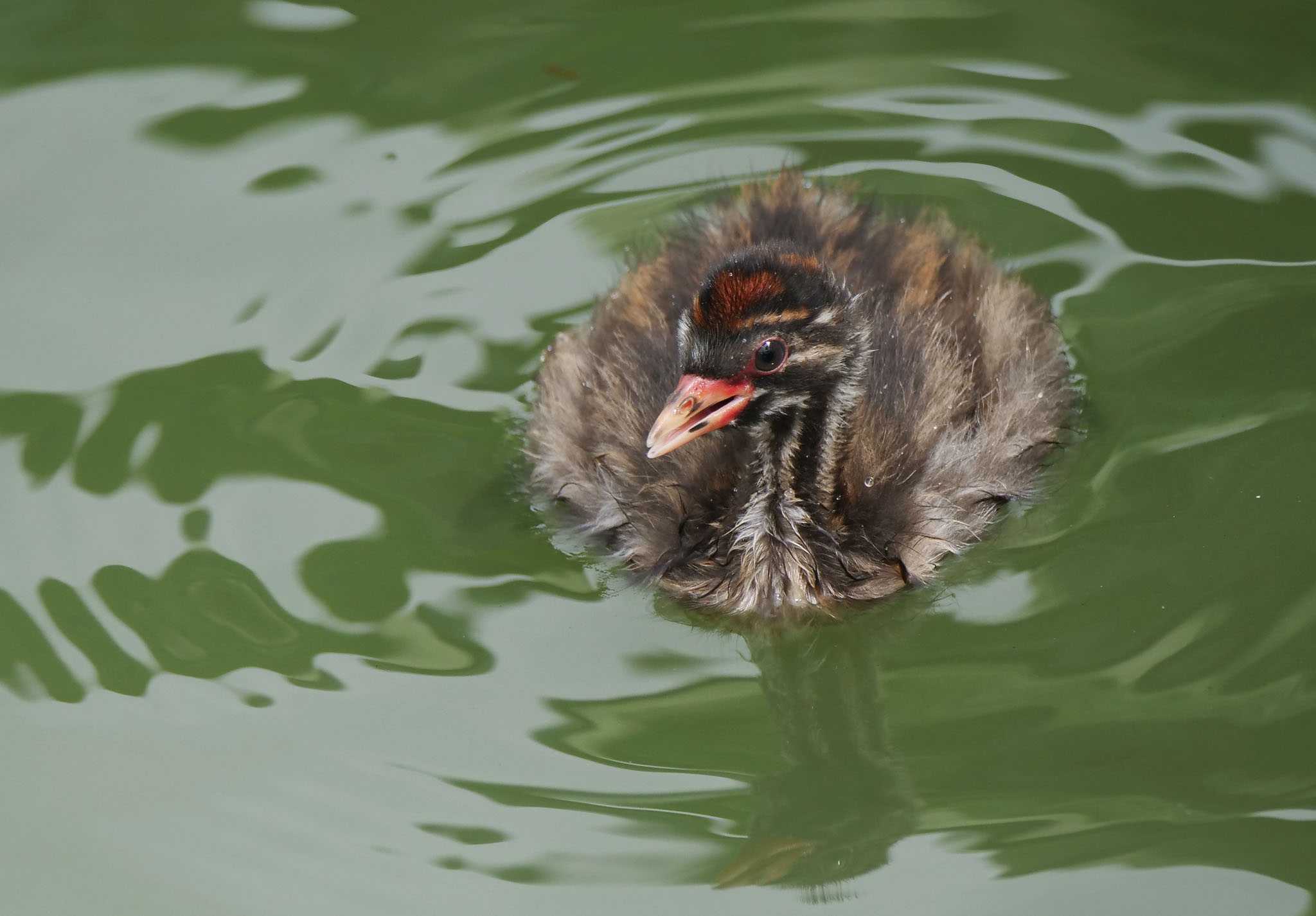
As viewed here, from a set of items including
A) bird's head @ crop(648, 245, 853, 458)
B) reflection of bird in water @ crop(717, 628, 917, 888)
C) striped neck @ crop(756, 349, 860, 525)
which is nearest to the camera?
reflection of bird in water @ crop(717, 628, 917, 888)

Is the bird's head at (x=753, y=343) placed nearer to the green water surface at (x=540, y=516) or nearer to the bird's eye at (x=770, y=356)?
the bird's eye at (x=770, y=356)

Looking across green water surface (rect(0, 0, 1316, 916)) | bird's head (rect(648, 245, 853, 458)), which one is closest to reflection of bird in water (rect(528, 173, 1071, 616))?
bird's head (rect(648, 245, 853, 458))

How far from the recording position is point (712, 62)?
7562mm

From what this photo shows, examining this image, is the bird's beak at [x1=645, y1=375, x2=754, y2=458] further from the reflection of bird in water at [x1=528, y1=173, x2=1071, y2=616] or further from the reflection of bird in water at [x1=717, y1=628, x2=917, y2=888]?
the reflection of bird in water at [x1=717, y1=628, x2=917, y2=888]

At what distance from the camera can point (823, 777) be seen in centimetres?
479

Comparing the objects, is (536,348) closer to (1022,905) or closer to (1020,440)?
(1020,440)

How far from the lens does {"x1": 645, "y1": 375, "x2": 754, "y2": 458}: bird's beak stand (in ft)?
16.4

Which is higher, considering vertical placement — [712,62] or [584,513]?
[712,62]

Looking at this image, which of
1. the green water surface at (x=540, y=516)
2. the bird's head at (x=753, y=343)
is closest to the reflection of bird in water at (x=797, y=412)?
the bird's head at (x=753, y=343)

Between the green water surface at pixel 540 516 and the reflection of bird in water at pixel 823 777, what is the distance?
12mm

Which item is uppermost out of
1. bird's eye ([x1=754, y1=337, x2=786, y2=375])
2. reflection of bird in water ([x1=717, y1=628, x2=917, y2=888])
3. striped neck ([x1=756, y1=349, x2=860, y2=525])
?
bird's eye ([x1=754, y1=337, x2=786, y2=375])

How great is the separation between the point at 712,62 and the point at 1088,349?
2.27 m

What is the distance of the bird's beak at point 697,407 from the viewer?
5.00m

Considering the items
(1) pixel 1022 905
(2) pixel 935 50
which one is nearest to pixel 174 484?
(1) pixel 1022 905
